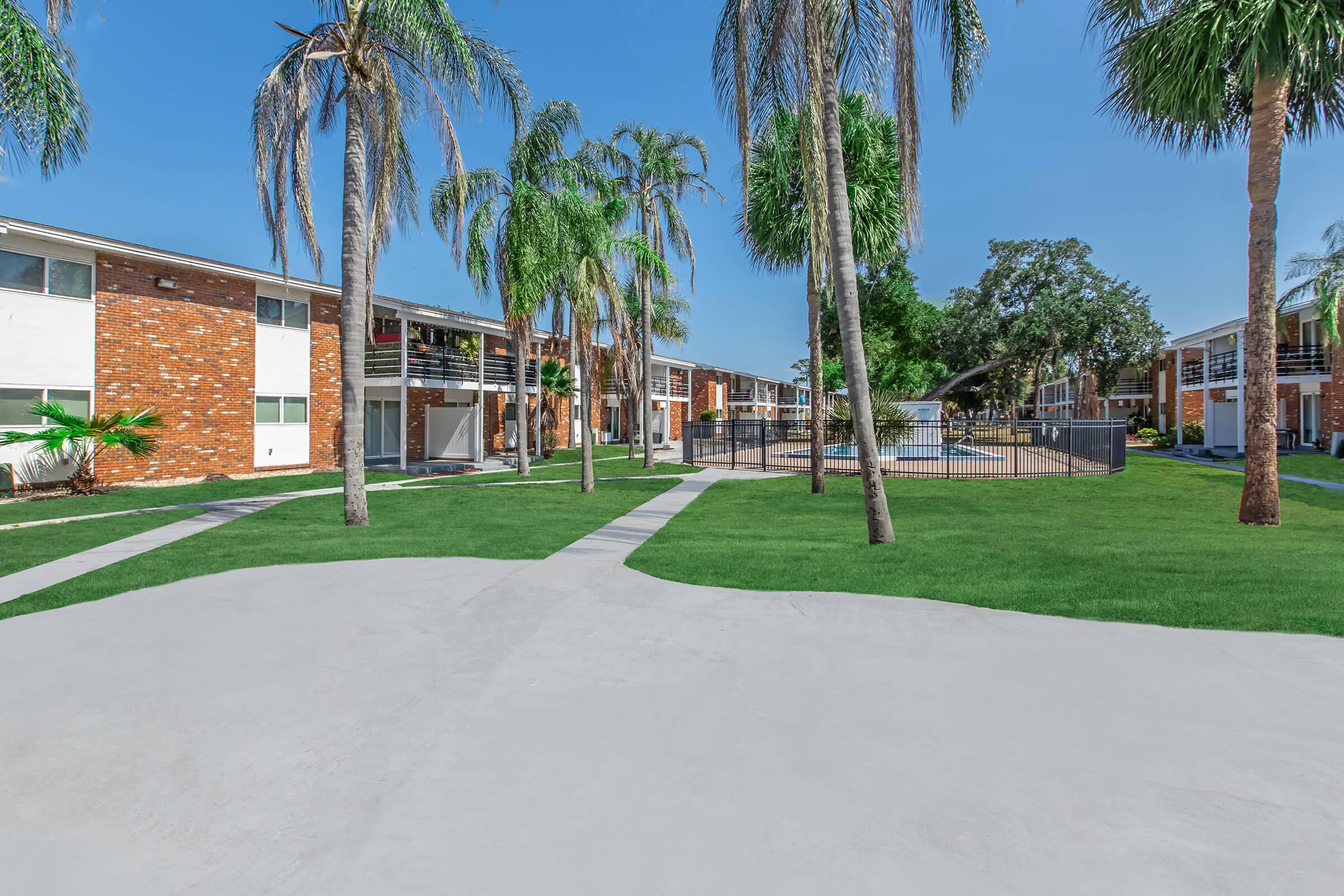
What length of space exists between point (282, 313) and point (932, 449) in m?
21.5

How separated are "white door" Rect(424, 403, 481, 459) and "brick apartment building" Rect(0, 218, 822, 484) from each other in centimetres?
5

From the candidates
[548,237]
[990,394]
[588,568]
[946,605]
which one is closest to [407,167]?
[548,237]

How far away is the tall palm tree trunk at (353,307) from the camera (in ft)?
34.5

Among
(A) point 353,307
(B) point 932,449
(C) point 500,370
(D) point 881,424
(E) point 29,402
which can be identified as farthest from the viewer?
(C) point 500,370

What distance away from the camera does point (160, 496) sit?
48.4 feet

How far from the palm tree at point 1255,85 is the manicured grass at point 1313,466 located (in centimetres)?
929

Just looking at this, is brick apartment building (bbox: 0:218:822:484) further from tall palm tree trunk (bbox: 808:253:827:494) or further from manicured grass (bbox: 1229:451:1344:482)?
manicured grass (bbox: 1229:451:1344:482)

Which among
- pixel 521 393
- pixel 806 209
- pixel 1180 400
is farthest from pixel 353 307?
pixel 1180 400

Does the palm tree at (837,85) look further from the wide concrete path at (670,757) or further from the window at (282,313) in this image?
the window at (282,313)

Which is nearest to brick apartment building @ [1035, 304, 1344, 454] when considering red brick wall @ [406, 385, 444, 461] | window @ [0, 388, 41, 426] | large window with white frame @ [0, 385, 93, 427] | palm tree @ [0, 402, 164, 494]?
red brick wall @ [406, 385, 444, 461]

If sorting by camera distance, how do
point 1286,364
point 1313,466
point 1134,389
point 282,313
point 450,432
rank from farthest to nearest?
point 1134,389
point 1286,364
point 450,432
point 282,313
point 1313,466

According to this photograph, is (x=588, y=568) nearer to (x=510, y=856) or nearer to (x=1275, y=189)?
(x=510, y=856)

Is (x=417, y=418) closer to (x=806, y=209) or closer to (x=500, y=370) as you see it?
(x=500, y=370)

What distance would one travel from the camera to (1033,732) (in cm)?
330
